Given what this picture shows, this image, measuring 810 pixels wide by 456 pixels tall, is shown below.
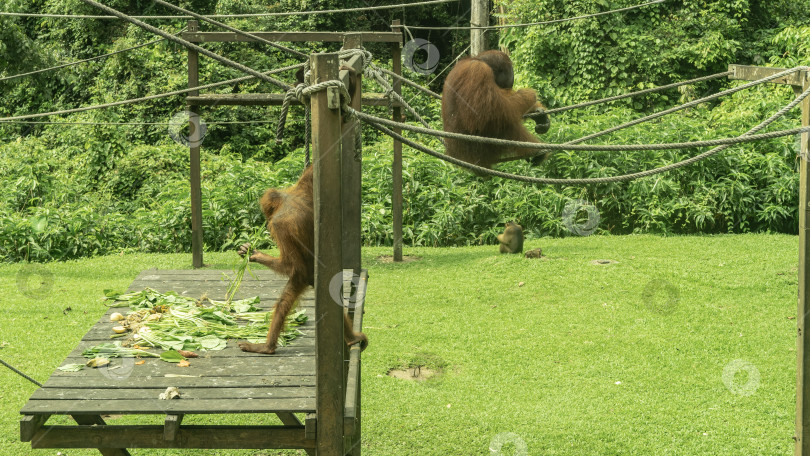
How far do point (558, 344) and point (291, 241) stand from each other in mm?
3033

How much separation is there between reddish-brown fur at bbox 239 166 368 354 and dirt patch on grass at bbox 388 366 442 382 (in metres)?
1.92

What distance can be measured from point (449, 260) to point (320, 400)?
583 centimetres

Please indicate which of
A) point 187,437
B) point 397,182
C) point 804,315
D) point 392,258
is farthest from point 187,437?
point 392,258

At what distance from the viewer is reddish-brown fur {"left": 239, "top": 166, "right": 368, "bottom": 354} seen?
3652mm

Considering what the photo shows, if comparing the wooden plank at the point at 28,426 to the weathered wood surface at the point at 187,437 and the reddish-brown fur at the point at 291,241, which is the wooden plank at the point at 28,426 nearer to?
the weathered wood surface at the point at 187,437

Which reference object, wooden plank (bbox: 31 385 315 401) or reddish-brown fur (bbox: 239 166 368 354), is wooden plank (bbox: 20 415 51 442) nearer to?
wooden plank (bbox: 31 385 315 401)

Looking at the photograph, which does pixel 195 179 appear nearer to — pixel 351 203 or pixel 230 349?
pixel 351 203

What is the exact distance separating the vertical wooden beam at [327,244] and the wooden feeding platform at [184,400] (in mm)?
Result: 80

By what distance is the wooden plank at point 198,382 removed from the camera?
3230 mm

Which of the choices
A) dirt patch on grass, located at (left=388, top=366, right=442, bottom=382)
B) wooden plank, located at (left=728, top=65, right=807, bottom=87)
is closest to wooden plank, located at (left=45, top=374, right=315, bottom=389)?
dirt patch on grass, located at (left=388, top=366, right=442, bottom=382)

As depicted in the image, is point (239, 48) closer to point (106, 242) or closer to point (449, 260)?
point (106, 242)

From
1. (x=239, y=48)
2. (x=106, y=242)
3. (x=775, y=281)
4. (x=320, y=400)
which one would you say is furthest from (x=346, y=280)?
(x=239, y=48)

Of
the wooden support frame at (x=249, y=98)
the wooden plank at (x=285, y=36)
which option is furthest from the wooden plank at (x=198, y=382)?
the wooden plank at (x=285, y=36)

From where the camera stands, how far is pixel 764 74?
3984 millimetres
